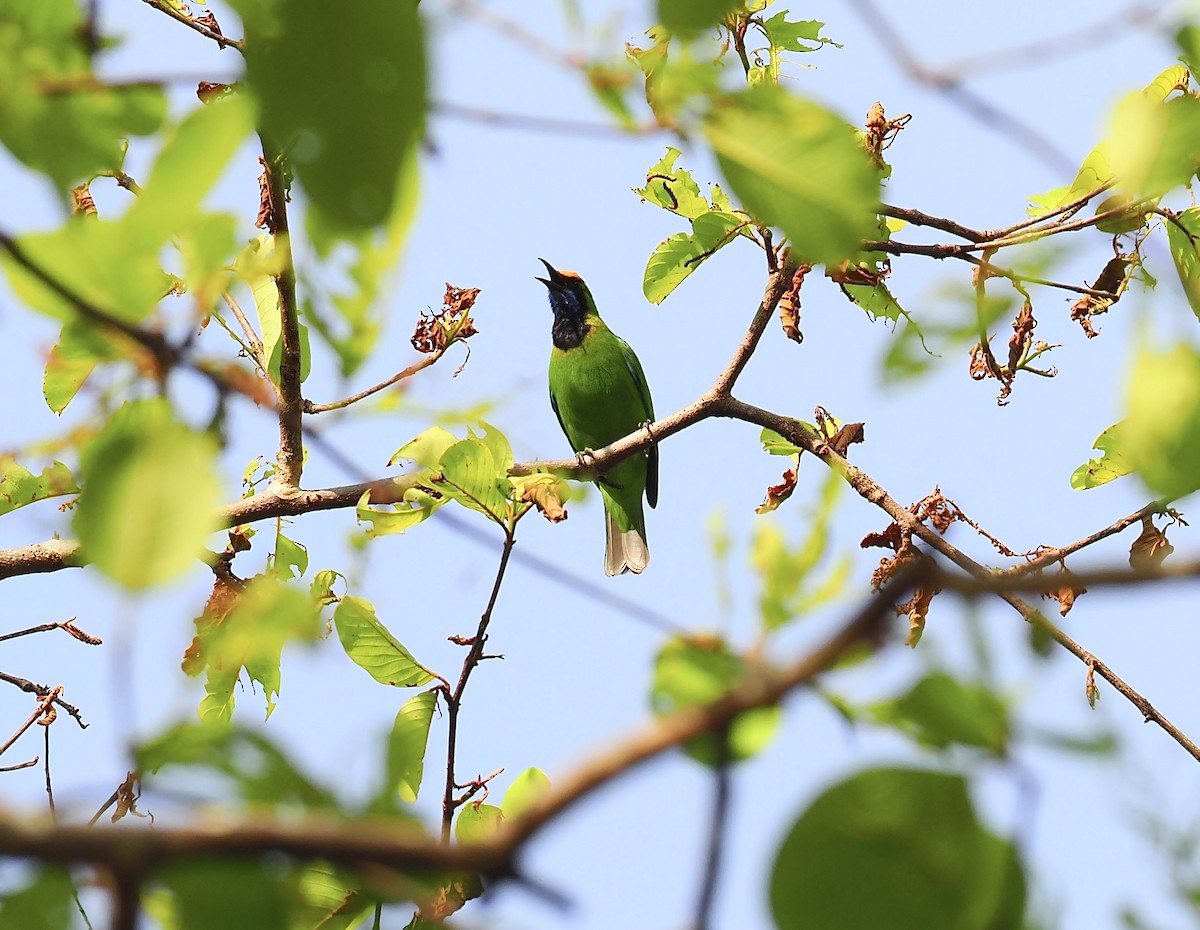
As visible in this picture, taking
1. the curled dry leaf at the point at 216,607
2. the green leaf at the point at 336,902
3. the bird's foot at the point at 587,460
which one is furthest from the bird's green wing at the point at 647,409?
the green leaf at the point at 336,902

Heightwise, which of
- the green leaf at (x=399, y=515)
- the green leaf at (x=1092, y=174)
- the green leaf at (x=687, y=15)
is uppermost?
the green leaf at (x=1092, y=174)

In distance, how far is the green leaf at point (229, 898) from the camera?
482 mm

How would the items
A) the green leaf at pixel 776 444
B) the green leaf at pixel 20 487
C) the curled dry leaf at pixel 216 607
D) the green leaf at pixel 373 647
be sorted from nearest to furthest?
the green leaf at pixel 373 647, the curled dry leaf at pixel 216 607, the green leaf at pixel 20 487, the green leaf at pixel 776 444

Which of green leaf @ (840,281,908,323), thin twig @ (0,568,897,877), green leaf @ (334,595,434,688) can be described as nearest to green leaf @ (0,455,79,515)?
green leaf @ (334,595,434,688)

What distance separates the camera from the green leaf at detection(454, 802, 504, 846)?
5.12 ft

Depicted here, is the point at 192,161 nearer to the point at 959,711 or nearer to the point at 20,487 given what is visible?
the point at 959,711

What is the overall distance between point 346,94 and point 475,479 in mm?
989

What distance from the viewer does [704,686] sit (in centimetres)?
54

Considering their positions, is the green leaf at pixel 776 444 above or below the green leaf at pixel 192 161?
above

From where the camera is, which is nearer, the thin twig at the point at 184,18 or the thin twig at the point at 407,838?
the thin twig at the point at 407,838

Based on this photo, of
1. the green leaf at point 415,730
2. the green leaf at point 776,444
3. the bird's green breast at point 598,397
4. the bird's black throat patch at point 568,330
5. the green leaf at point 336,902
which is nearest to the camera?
the green leaf at point 336,902

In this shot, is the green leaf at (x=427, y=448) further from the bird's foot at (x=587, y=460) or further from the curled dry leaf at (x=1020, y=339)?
the curled dry leaf at (x=1020, y=339)

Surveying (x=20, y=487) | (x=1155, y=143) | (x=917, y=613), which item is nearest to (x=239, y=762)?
(x=1155, y=143)

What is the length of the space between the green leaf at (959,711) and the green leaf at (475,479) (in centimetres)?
98
